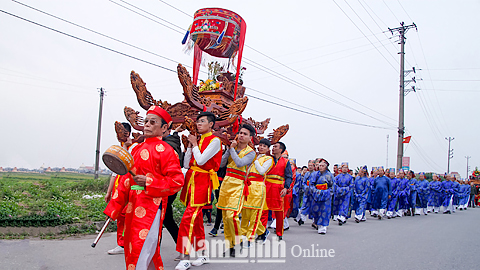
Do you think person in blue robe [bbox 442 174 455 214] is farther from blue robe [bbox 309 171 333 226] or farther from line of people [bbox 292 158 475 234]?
blue robe [bbox 309 171 333 226]

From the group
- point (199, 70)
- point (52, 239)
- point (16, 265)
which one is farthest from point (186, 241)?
point (199, 70)

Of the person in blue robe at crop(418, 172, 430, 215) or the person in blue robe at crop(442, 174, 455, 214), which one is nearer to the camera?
the person in blue robe at crop(418, 172, 430, 215)

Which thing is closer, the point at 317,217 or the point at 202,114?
the point at 202,114

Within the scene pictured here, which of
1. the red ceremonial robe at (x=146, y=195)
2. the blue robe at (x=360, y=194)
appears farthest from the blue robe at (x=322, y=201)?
the red ceremonial robe at (x=146, y=195)

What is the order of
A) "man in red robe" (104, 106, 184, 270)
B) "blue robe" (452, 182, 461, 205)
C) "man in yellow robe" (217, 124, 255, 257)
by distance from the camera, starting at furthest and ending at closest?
1. "blue robe" (452, 182, 461, 205)
2. "man in yellow robe" (217, 124, 255, 257)
3. "man in red robe" (104, 106, 184, 270)

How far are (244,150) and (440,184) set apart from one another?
48.7 feet

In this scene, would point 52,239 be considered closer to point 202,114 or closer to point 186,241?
point 186,241

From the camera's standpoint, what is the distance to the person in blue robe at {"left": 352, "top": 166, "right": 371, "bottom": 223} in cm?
1106

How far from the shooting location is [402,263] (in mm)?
5145

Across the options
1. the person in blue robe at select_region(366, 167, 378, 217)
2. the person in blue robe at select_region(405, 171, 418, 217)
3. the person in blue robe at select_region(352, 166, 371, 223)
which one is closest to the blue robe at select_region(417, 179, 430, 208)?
the person in blue robe at select_region(405, 171, 418, 217)

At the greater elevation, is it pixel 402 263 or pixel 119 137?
pixel 119 137

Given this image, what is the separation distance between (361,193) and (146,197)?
Result: 32.2ft

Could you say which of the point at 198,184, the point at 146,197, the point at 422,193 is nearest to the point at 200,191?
the point at 198,184

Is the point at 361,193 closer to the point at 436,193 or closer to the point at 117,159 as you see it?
the point at 436,193
